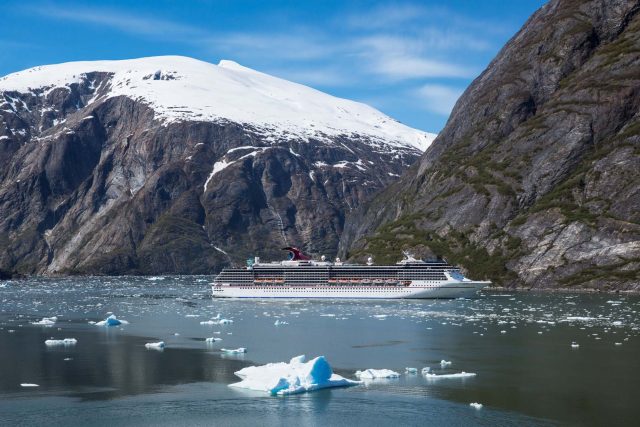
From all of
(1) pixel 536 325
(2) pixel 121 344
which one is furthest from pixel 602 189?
(2) pixel 121 344

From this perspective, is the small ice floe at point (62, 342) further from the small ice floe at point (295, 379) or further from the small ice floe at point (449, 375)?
the small ice floe at point (449, 375)

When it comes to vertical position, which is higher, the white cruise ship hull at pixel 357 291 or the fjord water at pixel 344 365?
the white cruise ship hull at pixel 357 291

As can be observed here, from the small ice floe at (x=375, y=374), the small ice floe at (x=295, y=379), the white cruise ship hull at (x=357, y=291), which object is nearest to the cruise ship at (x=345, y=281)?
the white cruise ship hull at (x=357, y=291)

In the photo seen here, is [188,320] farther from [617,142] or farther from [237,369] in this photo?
[617,142]

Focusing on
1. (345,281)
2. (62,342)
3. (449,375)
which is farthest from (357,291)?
(449,375)

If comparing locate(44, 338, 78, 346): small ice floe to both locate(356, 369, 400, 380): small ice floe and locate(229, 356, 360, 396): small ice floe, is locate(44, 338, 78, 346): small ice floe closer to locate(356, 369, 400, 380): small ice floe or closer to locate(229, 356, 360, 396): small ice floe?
locate(229, 356, 360, 396): small ice floe

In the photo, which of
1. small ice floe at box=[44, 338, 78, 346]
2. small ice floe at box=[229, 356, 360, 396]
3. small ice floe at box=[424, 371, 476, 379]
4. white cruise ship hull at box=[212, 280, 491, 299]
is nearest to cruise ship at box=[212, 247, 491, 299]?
white cruise ship hull at box=[212, 280, 491, 299]

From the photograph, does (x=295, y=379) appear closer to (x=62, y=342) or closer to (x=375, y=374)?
(x=375, y=374)

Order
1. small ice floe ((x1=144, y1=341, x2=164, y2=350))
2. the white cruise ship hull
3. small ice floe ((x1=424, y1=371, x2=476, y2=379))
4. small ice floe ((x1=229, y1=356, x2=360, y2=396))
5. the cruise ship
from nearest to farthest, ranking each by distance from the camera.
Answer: small ice floe ((x1=229, y1=356, x2=360, y2=396))
small ice floe ((x1=424, y1=371, x2=476, y2=379))
small ice floe ((x1=144, y1=341, x2=164, y2=350))
the white cruise ship hull
the cruise ship
